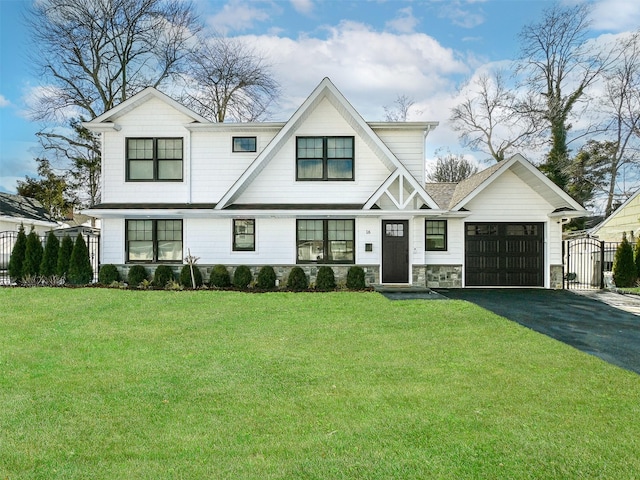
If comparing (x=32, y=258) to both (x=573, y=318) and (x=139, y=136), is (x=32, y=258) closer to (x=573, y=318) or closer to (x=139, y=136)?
(x=139, y=136)

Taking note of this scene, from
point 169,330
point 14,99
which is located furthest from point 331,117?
point 14,99

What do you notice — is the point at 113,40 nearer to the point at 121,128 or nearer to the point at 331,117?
the point at 121,128

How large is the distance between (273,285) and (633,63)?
25309 millimetres

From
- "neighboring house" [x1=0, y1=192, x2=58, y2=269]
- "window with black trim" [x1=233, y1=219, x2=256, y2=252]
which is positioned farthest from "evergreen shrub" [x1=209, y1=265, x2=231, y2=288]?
"neighboring house" [x1=0, y1=192, x2=58, y2=269]

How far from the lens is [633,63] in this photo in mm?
23453

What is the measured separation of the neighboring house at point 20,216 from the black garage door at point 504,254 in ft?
76.8

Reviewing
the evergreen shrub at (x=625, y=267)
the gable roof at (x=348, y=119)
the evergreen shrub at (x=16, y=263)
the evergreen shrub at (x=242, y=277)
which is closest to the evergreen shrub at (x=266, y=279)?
the evergreen shrub at (x=242, y=277)

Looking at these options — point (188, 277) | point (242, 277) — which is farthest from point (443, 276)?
point (188, 277)

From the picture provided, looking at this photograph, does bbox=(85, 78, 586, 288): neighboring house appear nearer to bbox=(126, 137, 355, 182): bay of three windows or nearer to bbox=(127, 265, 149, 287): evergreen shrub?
bbox=(126, 137, 355, 182): bay of three windows

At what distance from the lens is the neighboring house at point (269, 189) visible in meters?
14.4

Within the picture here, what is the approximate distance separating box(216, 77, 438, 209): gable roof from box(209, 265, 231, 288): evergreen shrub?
223cm

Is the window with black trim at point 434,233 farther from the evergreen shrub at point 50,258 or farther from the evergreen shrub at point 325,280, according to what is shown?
the evergreen shrub at point 50,258

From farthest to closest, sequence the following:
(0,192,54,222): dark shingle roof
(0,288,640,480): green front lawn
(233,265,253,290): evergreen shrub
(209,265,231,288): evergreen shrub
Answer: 1. (0,192,54,222): dark shingle roof
2. (209,265,231,288): evergreen shrub
3. (233,265,253,290): evergreen shrub
4. (0,288,640,480): green front lawn

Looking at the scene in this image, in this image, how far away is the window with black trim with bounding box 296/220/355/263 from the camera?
14562 mm
